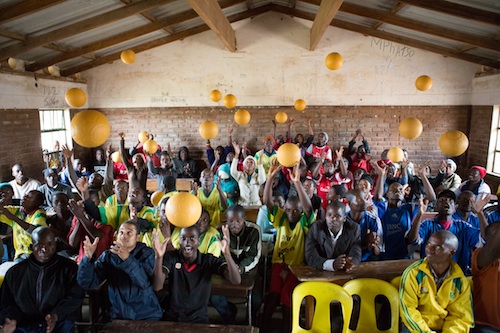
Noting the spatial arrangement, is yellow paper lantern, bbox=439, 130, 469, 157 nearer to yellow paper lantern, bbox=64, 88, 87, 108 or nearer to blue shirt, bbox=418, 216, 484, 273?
blue shirt, bbox=418, 216, 484, 273

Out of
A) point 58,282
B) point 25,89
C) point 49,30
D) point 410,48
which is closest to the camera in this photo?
point 58,282

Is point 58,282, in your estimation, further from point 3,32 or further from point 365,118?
point 365,118

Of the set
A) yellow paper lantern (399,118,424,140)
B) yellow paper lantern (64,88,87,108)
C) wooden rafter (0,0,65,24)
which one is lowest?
yellow paper lantern (399,118,424,140)

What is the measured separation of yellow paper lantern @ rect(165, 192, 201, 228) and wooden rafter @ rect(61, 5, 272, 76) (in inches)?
272

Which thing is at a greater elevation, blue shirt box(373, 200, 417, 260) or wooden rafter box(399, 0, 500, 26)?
wooden rafter box(399, 0, 500, 26)

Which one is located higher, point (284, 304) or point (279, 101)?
point (279, 101)

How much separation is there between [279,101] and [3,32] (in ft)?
20.1

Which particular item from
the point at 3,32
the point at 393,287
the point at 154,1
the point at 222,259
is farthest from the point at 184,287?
the point at 3,32

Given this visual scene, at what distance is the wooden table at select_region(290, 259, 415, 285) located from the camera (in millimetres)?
3004

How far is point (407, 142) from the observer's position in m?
9.37

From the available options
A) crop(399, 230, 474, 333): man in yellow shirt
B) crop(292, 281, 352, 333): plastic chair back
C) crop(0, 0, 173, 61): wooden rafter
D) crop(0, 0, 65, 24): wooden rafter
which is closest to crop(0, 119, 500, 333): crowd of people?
crop(399, 230, 474, 333): man in yellow shirt

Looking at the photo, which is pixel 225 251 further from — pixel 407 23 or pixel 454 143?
pixel 407 23

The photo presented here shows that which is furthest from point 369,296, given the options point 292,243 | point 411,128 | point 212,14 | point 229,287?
point 212,14

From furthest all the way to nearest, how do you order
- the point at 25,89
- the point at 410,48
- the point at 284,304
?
1. the point at 410,48
2. the point at 25,89
3. the point at 284,304
